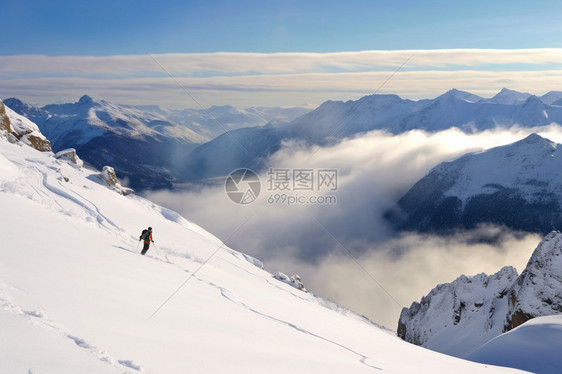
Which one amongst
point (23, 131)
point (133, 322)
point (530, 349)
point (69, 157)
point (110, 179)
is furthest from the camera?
point (23, 131)

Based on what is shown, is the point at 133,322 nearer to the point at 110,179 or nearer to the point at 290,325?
the point at 290,325

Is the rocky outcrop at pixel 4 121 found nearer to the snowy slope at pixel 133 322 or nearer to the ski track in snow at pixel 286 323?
the snowy slope at pixel 133 322

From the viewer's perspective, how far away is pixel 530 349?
2183 centimetres

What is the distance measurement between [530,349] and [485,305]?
68190 mm

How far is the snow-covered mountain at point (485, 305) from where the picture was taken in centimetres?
5531

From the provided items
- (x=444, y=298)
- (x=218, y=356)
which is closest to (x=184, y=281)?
(x=218, y=356)

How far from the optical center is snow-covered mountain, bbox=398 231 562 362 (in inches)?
2178

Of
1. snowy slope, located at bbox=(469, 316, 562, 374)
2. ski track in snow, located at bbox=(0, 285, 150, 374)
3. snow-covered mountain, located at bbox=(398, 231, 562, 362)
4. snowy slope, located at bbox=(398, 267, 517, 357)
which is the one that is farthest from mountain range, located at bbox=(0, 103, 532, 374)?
snowy slope, located at bbox=(398, 267, 517, 357)

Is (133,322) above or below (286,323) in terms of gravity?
above

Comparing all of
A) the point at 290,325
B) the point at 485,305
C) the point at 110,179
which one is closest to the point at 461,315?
the point at 485,305

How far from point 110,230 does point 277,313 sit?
1567 centimetres

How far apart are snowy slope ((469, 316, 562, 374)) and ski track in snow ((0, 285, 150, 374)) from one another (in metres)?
21.5

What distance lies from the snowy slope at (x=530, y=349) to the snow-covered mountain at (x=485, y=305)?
1350 inches

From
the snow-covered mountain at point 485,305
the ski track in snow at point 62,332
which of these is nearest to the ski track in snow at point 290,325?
the ski track in snow at point 62,332
